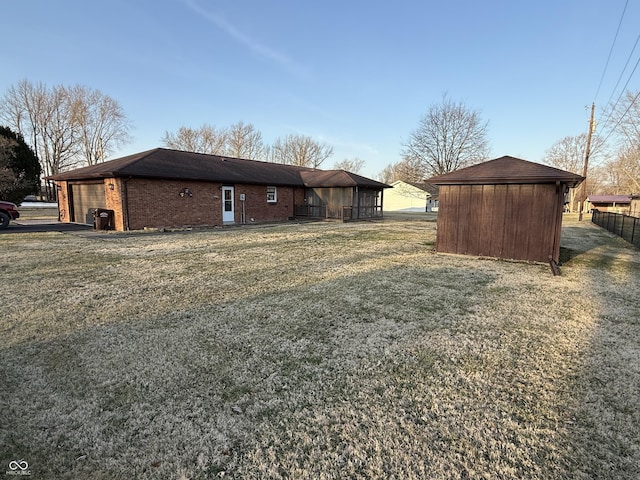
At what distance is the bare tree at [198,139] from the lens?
145ft

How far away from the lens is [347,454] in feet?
6.66

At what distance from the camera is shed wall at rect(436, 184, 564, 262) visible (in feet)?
26.0

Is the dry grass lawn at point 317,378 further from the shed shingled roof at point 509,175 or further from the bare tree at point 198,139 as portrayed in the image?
the bare tree at point 198,139

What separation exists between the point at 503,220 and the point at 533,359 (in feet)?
20.0

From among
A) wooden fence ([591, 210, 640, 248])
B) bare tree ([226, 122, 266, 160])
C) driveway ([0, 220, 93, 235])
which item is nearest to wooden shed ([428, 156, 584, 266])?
wooden fence ([591, 210, 640, 248])

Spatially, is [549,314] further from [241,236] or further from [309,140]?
[309,140]

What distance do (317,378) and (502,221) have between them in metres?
7.57

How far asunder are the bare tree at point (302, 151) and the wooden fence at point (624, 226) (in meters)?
34.9

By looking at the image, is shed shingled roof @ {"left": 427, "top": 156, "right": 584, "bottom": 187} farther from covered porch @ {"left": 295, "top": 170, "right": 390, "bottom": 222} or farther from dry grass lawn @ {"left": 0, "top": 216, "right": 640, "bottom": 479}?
covered porch @ {"left": 295, "top": 170, "right": 390, "bottom": 222}

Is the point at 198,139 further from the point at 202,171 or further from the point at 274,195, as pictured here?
the point at 202,171

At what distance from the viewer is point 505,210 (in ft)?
27.6

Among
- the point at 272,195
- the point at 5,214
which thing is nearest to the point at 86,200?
the point at 5,214

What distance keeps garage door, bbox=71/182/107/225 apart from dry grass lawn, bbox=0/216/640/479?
1010 centimetres

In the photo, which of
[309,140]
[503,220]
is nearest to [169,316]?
[503,220]
